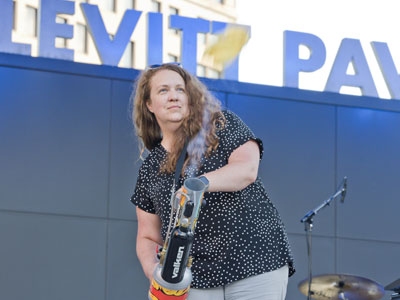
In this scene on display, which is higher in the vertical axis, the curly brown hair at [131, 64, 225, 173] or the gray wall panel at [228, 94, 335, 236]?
the curly brown hair at [131, 64, 225, 173]

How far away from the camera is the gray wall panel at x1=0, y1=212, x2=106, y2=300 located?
580 cm

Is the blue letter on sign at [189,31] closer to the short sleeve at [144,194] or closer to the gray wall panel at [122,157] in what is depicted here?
the gray wall panel at [122,157]

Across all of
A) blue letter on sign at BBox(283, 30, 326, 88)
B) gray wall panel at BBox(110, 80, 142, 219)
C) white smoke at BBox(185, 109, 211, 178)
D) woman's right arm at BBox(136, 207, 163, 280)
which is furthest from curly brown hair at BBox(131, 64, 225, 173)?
blue letter on sign at BBox(283, 30, 326, 88)

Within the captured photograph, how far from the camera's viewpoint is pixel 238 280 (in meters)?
2.41

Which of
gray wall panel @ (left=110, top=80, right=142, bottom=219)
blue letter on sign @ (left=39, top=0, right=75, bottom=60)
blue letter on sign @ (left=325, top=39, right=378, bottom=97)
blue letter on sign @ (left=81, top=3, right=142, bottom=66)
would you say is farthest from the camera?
blue letter on sign @ (left=325, top=39, right=378, bottom=97)

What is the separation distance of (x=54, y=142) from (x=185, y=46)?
1.32 meters

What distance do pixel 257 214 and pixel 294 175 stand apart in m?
4.09

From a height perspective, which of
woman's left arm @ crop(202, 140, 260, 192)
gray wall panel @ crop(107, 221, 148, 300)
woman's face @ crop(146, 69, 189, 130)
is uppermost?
woman's face @ crop(146, 69, 189, 130)

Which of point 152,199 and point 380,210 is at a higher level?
point 152,199

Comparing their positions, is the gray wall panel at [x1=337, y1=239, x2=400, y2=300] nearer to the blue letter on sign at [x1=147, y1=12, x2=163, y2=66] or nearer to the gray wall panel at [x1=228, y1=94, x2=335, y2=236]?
the gray wall panel at [x1=228, y1=94, x2=335, y2=236]

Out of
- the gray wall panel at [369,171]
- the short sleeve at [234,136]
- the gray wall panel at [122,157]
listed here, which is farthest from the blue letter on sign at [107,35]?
the short sleeve at [234,136]

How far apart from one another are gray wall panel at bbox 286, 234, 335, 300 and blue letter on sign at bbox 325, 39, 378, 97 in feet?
4.15

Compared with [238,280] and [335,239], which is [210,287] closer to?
[238,280]

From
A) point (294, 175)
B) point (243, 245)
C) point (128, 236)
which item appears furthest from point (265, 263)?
point (294, 175)
